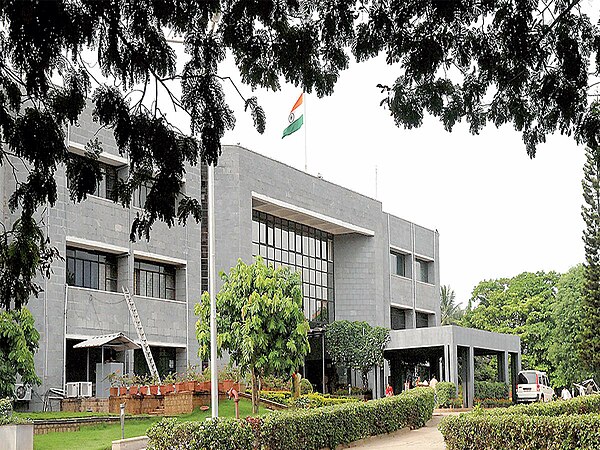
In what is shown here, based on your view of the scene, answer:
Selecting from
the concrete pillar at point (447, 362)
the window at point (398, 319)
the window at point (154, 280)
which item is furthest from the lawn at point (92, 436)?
the window at point (398, 319)

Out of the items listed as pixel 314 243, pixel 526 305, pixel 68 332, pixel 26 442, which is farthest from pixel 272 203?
pixel 526 305

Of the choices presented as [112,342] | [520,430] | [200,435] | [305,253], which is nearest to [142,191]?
[112,342]

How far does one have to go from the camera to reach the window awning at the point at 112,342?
3039 centimetres

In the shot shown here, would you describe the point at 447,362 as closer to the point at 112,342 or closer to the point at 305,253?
the point at 305,253

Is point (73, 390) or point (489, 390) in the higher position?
point (73, 390)

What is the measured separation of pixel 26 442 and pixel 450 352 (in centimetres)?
2529

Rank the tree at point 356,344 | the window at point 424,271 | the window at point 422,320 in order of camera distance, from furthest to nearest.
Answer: the window at point 424,271, the window at point 422,320, the tree at point 356,344

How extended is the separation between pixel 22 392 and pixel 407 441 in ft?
37.2

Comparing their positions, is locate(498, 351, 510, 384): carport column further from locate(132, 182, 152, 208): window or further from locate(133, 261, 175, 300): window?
locate(132, 182, 152, 208): window

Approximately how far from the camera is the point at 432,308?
180 feet

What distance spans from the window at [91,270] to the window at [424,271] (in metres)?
24.0

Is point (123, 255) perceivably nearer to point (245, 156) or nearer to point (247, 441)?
point (245, 156)

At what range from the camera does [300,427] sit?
2020 cm

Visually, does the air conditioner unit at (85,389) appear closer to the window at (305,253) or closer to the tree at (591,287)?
the window at (305,253)
